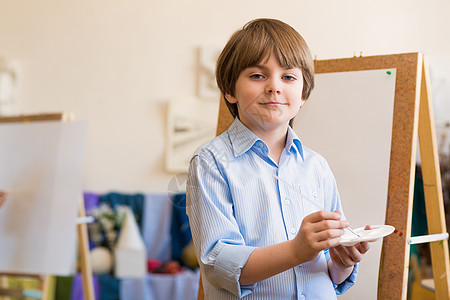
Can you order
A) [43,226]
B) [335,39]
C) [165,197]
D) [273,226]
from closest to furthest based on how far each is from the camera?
[273,226] → [335,39] → [43,226] → [165,197]

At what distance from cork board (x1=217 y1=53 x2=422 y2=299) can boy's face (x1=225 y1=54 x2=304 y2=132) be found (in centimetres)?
34

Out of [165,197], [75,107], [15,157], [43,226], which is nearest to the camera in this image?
[43,226]

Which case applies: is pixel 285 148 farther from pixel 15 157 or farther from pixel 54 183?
A: pixel 15 157

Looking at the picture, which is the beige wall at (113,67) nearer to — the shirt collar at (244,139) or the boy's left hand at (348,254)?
the shirt collar at (244,139)

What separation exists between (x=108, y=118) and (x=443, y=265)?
87.1 inches

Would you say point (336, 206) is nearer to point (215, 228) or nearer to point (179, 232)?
point (215, 228)

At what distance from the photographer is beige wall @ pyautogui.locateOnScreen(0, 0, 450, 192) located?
3.05 metres

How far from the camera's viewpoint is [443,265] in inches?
54.7

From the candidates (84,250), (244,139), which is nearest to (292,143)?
(244,139)

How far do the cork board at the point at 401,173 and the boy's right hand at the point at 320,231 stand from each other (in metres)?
0.39

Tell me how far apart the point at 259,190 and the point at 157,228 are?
2.00 meters

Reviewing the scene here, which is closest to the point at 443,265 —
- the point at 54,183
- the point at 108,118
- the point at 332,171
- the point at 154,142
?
the point at 332,171

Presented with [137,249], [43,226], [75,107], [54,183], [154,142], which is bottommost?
[137,249]

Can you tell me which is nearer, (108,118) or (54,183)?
(54,183)
